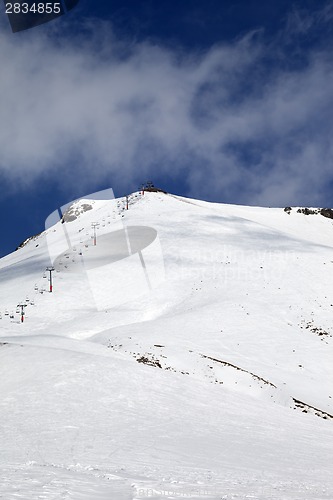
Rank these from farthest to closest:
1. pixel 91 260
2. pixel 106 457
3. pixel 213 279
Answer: pixel 91 260
pixel 213 279
pixel 106 457

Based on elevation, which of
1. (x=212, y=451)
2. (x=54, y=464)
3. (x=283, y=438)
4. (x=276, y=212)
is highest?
(x=276, y=212)

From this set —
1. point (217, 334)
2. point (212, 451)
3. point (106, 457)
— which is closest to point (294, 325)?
point (217, 334)

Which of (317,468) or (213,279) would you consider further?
(213,279)

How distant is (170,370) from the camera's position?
2506cm

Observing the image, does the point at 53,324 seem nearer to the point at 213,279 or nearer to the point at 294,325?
the point at 213,279

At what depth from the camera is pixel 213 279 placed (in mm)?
49281

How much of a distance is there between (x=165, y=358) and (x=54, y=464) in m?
16.7

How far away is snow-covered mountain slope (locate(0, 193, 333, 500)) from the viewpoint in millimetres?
9828

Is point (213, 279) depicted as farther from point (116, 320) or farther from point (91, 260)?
point (91, 260)

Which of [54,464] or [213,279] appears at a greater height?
[213,279]

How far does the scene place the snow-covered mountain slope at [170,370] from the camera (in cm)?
983

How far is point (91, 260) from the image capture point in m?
60.2

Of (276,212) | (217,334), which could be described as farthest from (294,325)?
(276,212)

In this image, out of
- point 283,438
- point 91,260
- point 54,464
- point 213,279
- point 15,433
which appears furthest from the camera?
point 91,260
